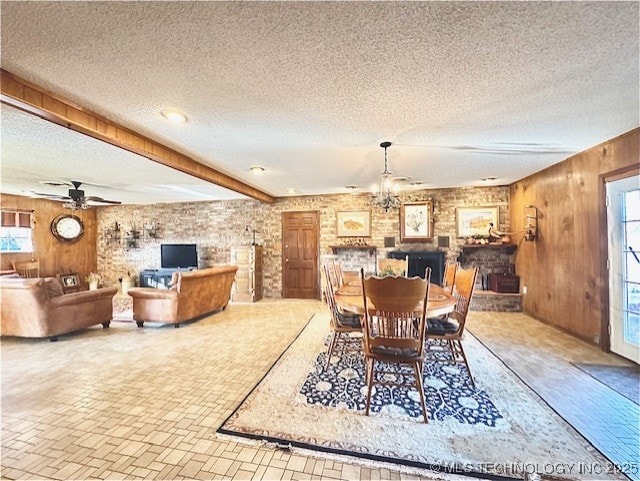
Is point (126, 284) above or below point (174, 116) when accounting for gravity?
below

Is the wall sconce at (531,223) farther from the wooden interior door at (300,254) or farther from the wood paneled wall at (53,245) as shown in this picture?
the wood paneled wall at (53,245)

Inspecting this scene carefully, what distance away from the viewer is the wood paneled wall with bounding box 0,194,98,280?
251 inches

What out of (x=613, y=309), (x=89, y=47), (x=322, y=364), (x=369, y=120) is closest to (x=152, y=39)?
(x=89, y=47)

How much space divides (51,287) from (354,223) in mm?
5201

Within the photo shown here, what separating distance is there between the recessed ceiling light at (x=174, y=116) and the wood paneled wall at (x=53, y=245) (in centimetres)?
669

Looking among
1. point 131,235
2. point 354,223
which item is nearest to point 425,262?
point 354,223

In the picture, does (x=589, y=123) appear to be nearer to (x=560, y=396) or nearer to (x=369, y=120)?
(x=369, y=120)

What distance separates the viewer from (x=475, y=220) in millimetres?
5738

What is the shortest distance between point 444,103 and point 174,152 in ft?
9.92

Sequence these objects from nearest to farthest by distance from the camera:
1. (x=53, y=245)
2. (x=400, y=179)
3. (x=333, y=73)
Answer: (x=333, y=73) → (x=400, y=179) → (x=53, y=245)

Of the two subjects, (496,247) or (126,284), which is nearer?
(496,247)

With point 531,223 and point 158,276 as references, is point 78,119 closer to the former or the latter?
point 158,276

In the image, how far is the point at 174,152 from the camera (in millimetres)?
3414

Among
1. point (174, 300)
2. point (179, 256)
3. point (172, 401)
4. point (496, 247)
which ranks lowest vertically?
point (172, 401)
